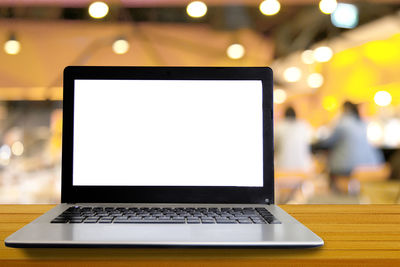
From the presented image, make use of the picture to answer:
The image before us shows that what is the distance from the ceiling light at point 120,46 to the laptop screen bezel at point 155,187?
3.91 m

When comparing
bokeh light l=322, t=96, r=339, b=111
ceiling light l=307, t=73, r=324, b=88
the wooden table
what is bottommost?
the wooden table

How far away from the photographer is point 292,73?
531 cm

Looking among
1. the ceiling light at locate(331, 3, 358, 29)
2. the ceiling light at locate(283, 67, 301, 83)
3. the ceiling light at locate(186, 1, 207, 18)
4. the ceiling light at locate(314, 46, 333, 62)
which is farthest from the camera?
the ceiling light at locate(283, 67, 301, 83)

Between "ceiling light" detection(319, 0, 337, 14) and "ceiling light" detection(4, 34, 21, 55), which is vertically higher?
"ceiling light" detection(319, 0, 337, 14)

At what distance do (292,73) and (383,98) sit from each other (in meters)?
1.44

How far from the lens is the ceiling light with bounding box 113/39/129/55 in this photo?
4.50m

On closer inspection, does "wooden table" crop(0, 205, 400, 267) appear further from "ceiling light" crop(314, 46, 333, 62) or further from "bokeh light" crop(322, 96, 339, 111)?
"bokeh light" crop(322, 96, 339, 111)

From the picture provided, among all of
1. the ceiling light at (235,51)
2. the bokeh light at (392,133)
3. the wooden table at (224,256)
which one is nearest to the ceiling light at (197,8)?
the ceiling light at (235,51)

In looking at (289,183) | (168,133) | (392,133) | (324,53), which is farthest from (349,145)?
(168,133)

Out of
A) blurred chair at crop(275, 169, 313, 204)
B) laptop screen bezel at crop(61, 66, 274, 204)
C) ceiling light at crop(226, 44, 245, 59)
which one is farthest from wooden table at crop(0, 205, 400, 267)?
ceiling light at crop(226, 44, 245, 59)

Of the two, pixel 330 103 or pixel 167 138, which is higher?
Result: pixel 330 103

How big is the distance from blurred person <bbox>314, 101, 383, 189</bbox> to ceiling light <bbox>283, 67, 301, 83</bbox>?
1.85 metres

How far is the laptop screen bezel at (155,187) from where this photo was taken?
74 cm

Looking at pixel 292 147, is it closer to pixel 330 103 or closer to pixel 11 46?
pixel 330 103
